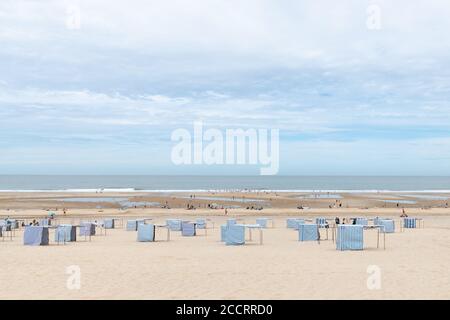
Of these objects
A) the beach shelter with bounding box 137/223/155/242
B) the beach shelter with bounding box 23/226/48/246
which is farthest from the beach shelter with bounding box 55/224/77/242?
the beach shelter with bounding box 137/223/155/242

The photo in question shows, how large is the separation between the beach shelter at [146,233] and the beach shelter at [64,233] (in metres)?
2.95

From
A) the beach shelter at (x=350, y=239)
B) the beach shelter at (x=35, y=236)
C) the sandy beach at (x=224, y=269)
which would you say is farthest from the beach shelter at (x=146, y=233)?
the beach shelter at (x=350, y=239)

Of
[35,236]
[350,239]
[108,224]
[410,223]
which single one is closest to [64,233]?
[35,236]

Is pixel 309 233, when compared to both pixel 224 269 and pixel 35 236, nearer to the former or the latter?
pixel 224 269

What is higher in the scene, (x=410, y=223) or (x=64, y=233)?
(x=64, y=233)

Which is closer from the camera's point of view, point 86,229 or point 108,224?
point 86,229

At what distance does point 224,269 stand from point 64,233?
10807 mm

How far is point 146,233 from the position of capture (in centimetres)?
2633

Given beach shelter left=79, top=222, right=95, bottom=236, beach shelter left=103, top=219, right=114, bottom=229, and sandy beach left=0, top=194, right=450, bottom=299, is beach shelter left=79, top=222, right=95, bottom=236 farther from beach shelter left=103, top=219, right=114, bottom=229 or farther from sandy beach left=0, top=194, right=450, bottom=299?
beach shelter left=103, top=219, right=114, bottom=229

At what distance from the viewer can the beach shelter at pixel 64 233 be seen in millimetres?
25078

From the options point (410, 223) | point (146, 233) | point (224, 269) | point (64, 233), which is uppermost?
point (64, 233)
